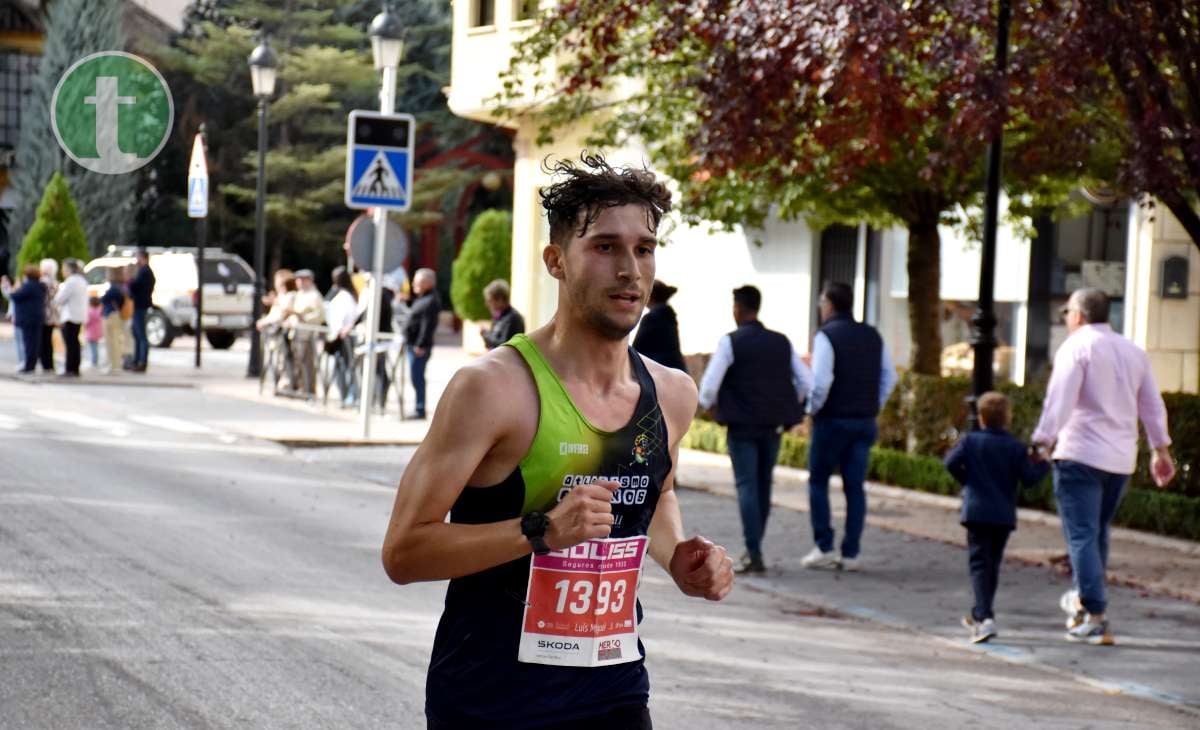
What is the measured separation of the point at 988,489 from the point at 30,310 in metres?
20.6

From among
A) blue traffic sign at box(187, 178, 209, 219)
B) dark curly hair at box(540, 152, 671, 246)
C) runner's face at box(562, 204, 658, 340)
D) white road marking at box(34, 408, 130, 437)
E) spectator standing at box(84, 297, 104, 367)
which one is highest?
blue traffic sign at box(187, 178, 209, 219)

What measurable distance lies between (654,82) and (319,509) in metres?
5.88

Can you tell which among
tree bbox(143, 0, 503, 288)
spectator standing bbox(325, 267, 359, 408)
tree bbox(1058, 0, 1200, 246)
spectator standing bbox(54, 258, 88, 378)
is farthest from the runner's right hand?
tree bbox(143, 0, 503, 288)

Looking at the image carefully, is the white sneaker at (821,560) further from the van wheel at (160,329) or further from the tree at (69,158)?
the tree at (69,158)

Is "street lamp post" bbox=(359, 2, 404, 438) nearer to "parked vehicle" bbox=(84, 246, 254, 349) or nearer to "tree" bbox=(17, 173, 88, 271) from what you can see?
"parked vehicle" bbox=(84, 246, 254, 349)

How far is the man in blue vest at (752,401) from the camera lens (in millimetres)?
11500

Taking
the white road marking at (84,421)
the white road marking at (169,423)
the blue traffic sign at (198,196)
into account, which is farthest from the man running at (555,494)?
the blue traffic sign at (198,196)

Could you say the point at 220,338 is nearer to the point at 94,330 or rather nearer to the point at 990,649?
the point at 94,330

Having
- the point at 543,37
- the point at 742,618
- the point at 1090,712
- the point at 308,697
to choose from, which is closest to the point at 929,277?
the point at 543,37

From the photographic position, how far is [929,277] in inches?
702

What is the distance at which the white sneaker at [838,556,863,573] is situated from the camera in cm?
1181

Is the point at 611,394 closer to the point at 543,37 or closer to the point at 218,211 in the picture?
the point at 543,37

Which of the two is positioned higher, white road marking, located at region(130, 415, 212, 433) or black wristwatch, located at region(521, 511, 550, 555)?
black wristwatch, located at region(521, 511, 550, 555)

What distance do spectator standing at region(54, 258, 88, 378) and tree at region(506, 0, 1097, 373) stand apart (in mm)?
12771
